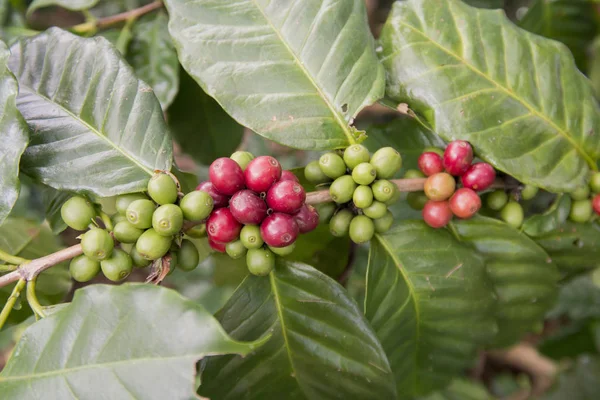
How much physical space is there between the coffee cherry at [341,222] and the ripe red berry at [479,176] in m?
0.29

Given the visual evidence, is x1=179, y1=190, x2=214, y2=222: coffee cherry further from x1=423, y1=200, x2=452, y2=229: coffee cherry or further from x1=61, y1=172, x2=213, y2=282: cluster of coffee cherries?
x1=423, y1=200, x2=452, y2=229: coffee cherry

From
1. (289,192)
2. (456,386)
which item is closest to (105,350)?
(289,192)

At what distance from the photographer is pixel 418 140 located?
148 cm

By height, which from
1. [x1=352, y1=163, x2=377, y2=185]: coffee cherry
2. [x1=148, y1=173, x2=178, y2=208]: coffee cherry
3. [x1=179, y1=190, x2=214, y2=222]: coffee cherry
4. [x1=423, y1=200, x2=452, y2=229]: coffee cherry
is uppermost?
[x1=148, y1=173, x2=178, y2=208]: coffee cherry

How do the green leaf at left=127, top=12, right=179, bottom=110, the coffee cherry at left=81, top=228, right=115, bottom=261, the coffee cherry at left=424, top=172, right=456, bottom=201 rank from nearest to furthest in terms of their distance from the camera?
the coffee cherry at left=81, top=228, right=115, bottom=261
the coffee cherry at left=424, top=172, right=456, bottom=201
the green leaf at left=127, top=12, right=179, bottom=110

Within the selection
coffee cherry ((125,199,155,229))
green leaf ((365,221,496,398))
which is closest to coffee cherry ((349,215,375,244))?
green leaf ((365,221,496,398))

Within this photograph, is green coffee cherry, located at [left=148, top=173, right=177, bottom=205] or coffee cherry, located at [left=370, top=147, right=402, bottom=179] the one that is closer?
green coffee cherry, located at [left=148, top=173, right=177, bottom=205]

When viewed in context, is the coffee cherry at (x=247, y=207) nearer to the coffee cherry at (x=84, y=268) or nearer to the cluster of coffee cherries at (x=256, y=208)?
the cluster of coffee cherries at (x=256, y=208)

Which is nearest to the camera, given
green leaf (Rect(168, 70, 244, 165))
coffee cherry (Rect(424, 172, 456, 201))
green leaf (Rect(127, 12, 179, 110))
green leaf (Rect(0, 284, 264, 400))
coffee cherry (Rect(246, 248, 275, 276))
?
green leaf (Rect(0, 284, 264, 400))

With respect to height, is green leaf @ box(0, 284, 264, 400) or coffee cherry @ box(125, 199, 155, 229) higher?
coffee cherry @ box(125, 199, 155, 229)

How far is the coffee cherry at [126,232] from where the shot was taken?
0.94 m

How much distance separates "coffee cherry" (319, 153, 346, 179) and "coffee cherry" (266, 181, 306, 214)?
14cm

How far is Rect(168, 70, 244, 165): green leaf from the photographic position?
1.85m

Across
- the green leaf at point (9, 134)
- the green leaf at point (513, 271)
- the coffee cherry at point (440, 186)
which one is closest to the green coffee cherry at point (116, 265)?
the green leaf at point (9, 134)
